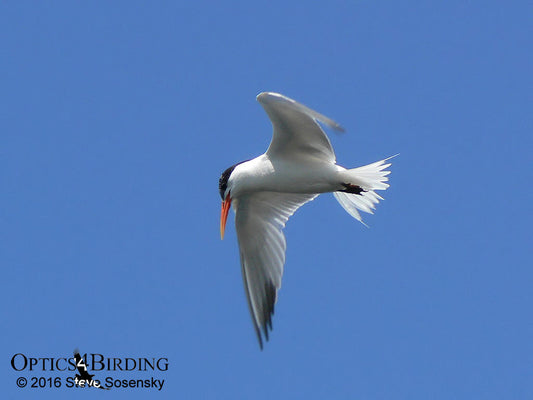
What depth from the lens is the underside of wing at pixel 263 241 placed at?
9.76 meters

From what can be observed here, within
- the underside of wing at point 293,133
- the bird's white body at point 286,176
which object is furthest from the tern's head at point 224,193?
the underside of wing at point 293,133

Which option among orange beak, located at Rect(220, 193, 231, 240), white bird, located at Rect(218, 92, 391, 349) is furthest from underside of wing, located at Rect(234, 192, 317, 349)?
orange beak, located at Rect(220, 193, 231, 240)

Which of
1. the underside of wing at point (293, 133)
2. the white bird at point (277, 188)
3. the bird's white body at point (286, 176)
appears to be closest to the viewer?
the underside of wing at point (293, 133)

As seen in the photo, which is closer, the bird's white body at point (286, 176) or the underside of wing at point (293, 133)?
the underside of wing at point (293, 133)

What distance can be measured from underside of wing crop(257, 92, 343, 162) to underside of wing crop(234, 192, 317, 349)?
100cm

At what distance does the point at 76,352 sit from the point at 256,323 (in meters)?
2.36

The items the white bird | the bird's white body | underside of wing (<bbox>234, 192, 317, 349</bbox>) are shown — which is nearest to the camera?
the white bird

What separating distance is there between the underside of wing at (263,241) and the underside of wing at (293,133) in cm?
100

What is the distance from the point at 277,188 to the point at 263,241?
3.23ft

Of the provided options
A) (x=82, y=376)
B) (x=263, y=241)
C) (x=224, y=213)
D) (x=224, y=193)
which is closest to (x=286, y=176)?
(x=224, y=193)

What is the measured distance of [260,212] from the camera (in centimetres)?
996

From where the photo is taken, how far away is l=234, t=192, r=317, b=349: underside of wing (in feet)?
32.0

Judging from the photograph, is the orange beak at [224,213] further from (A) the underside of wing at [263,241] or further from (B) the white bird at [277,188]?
(A) the underside of wing at [263,241]

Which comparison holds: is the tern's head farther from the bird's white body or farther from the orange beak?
the bird's white body
